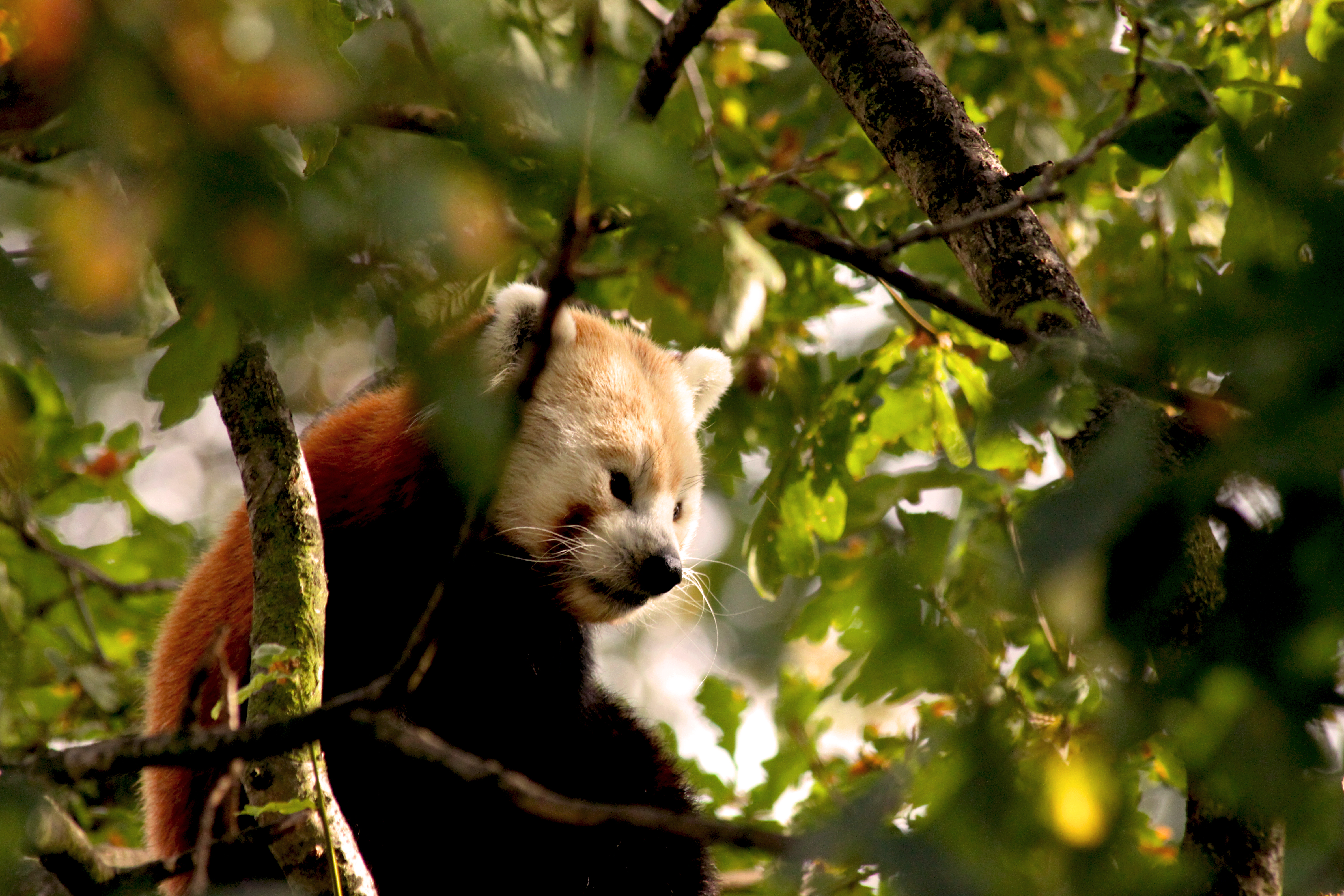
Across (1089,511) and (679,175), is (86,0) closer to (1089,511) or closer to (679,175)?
(679,175)

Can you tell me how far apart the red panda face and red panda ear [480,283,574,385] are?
2cm

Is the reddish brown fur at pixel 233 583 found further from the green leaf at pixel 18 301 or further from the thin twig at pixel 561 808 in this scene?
the green leaf at pixel 18 301

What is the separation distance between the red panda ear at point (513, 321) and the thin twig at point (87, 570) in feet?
5.66

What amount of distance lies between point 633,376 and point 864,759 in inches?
61.5

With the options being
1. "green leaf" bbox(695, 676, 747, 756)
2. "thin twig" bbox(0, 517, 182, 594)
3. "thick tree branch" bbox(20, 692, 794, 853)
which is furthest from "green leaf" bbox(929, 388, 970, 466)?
"thin twig" bbox(0, 517, 182, 594)

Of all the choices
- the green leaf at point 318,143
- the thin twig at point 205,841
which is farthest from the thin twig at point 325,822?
the green leaf at point 318,143

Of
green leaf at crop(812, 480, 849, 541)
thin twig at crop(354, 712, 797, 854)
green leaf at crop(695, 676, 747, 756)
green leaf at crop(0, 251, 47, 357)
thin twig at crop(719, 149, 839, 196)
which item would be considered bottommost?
green leaf at crop(695, 676, 747, 756)

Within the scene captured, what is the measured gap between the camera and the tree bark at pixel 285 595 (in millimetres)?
1754

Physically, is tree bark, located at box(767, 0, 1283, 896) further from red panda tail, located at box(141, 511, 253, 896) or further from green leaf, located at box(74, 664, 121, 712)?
green leaf, located at box(74, 664, 121, 712)

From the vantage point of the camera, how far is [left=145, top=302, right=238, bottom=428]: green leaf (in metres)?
1.16

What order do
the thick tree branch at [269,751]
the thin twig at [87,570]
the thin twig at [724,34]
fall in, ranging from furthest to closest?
1. the thin twig at [724,34]
2. the thin twig at [87,570]
3. the thick tree branch at [269,751]

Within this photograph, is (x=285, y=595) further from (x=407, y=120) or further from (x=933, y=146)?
(x=933, y=146)

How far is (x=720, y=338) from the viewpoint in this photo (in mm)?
2049

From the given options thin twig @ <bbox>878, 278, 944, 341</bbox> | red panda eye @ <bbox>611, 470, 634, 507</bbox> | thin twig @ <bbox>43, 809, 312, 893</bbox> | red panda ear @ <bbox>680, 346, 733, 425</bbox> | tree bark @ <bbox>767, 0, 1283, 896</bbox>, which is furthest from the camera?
red panda ear @ <bbox>680, 346, 733, 425</bbox>
